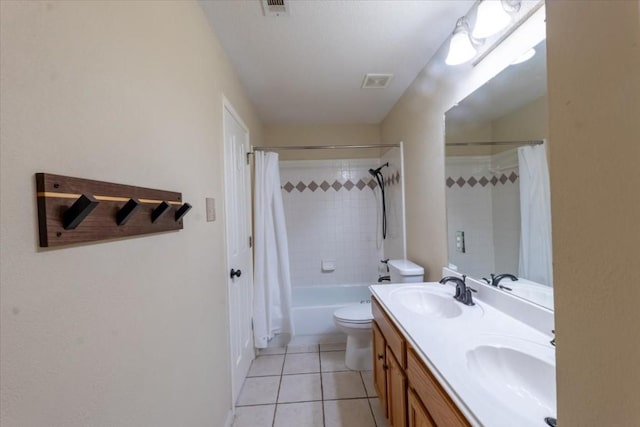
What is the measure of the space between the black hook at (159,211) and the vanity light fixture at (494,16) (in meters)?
1.54

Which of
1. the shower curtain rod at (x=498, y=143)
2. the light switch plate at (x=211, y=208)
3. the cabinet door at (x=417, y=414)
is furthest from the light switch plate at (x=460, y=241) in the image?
the light switch plate at (x=211, y=208)

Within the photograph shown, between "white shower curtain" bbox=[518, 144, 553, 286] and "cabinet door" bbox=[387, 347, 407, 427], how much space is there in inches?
28.2

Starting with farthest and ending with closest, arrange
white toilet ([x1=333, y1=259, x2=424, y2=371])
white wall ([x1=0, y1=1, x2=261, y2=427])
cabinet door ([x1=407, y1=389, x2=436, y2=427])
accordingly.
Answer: white toilet ([x1=333, y1=259, x2=424, y2=371]) < cabinet door ([x1=407, y1=389, x2=436, y2=427]) < white wall ([x1=0, y1=1, x2=261, y2=427])

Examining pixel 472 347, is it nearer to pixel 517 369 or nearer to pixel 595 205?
pixel 517 369

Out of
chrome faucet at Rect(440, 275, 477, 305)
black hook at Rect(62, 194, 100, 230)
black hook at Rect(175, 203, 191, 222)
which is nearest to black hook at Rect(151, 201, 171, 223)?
black hook at Rect(175, 203, 191, 222)

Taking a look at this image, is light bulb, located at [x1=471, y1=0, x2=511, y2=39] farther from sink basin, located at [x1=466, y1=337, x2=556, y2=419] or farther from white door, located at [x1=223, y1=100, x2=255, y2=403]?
white door, located at [x1=223, y1=100, x2=255, y2=403]

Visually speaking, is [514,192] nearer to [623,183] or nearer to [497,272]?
[497,272]

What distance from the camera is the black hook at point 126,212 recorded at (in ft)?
2.31

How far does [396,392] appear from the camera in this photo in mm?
1312

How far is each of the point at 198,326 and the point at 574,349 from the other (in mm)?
1310

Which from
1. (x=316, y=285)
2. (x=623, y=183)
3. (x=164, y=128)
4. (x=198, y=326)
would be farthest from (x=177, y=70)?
(x=316, y=285)

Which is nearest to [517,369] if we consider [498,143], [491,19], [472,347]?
[472,347]

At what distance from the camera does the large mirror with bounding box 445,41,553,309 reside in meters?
1.09

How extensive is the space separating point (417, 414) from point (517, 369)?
1.30 feet
